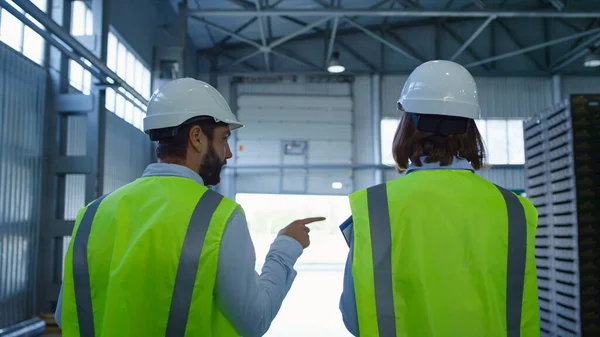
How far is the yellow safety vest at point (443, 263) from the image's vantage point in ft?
5.92

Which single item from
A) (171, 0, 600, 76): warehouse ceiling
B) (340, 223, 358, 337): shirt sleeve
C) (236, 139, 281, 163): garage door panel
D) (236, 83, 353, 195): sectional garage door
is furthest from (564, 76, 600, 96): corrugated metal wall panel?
(340, 223, 358, 337): shirt sleeve

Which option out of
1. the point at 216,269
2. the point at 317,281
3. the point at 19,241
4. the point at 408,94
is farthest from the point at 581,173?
the point at 317,281

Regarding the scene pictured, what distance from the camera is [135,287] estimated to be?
1825mm

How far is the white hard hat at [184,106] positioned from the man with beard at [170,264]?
113 millimetres

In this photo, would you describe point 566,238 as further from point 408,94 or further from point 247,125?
point 247,125

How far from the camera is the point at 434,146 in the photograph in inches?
80.5

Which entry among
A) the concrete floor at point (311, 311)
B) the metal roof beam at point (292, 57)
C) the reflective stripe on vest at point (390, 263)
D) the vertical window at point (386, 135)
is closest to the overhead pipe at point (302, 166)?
the vertical window at point (386, 135)

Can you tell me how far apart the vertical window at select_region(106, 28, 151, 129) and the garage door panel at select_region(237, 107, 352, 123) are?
16.6ft

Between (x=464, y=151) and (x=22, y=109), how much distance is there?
7.42 metres

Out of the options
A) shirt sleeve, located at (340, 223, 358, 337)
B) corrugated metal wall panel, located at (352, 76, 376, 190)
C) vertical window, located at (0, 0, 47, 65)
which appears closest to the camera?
shirt sleeve, located at (340, 223, 358, 337)

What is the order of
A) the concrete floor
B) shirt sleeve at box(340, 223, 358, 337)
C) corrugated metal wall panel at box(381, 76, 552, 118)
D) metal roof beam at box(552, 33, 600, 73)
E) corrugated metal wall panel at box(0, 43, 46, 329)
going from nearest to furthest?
shirt sleeve at box(340, 223, 358, 337), corrugated metal wall panel at box(0, 43, 46, 329), the concrete floor, metal roof beam at box(552, 33, 600, 73), corrugated metal wall panel at box(381, 76, 552, 118)

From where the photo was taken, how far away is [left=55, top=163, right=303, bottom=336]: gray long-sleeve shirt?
71.6 inches

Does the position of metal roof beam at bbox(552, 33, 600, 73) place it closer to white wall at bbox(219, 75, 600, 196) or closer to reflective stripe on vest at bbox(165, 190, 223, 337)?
white wall at bbox(219, 75, 600, 196)

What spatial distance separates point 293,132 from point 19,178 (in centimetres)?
1059
